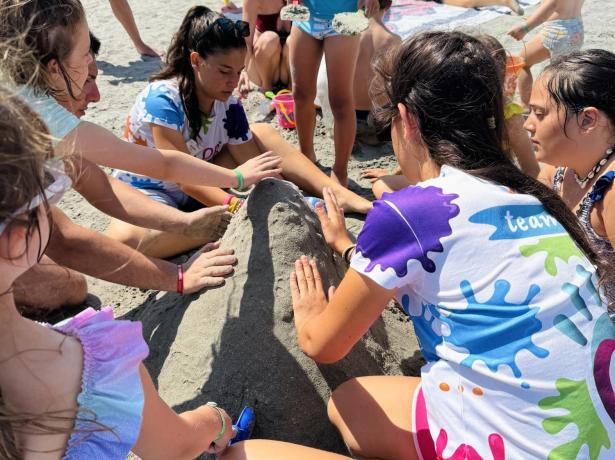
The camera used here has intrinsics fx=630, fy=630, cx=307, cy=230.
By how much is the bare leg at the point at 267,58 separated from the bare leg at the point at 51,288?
2362 mm

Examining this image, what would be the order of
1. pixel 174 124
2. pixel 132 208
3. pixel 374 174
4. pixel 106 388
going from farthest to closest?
pixel 374 174 < pixel 174 124 < pixel 132 208 < pixel 106 388

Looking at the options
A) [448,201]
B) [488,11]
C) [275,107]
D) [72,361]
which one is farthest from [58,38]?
Answer: [488,11]

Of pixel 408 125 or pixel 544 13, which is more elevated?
pixel 408 125

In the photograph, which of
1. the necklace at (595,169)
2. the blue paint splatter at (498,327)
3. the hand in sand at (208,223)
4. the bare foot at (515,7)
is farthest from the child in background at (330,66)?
the bare foot at (515,7)

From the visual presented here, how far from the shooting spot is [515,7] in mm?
5992

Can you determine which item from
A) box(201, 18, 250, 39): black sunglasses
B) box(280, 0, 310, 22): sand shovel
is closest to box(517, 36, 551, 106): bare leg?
box(280, 0, 310, 22): sand shovel

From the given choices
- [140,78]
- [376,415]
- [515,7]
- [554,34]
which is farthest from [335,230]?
[515,7]

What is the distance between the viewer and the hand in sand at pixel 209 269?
7.05 feet

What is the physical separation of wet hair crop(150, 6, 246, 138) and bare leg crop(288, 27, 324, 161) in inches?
19.8

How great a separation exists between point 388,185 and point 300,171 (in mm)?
461

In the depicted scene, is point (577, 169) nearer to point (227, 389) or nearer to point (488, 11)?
point (227, 389)

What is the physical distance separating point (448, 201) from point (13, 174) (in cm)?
86

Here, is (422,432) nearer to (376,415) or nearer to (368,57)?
(376,415)

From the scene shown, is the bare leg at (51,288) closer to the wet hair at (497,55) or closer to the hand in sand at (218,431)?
the hand in sand at (218,431)
